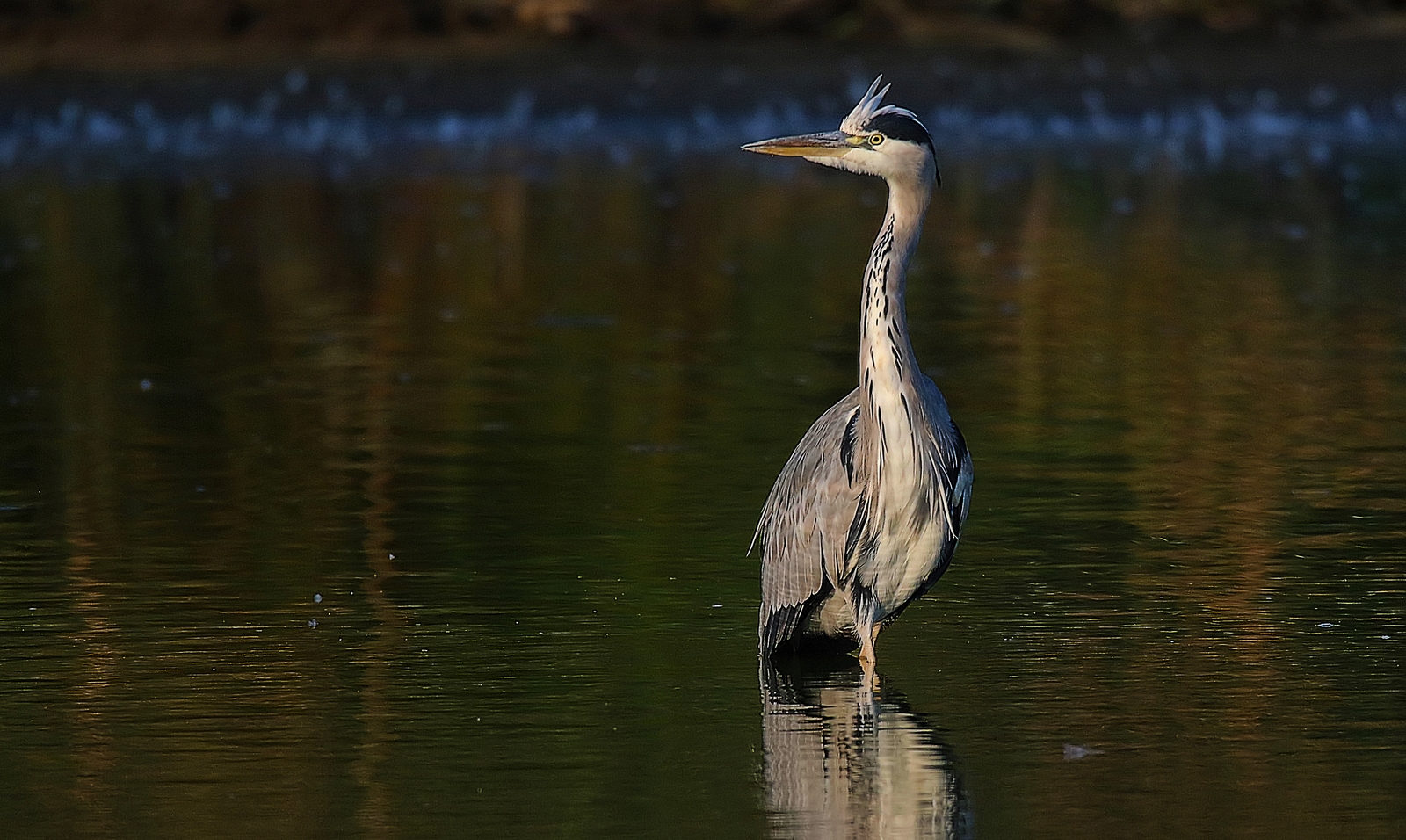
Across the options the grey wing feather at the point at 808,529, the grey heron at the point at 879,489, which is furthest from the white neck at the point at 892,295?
the grey wing feather at the point at 808,529

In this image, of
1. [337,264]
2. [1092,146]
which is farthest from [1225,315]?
[1092,146]

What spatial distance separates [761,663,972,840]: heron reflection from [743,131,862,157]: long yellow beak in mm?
1465

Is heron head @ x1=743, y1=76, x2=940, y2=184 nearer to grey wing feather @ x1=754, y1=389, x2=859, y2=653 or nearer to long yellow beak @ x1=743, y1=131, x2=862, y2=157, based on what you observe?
long yellow beak @ x1=743, y1=131, x2=862, y2=157

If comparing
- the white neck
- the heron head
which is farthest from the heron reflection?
the heron head

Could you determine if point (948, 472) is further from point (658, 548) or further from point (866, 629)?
point (658, 548)

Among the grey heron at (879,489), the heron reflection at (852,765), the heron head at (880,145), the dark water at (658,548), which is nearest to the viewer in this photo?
the heron reflection at (852,765)

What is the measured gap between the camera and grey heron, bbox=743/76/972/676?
6984mm

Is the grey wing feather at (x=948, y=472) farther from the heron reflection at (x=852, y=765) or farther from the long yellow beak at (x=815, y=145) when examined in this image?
the long yellow beak at (x=815, y=145)

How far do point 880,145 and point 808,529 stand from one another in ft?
3.66

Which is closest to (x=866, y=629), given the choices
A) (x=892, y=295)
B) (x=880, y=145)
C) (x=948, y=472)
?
(x=948, y=472)

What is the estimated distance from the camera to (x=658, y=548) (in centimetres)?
866

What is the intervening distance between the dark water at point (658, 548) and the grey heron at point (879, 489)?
0.67 feet

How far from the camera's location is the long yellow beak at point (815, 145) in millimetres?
7410

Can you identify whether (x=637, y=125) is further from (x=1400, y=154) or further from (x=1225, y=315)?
(x=1225, y=315)
